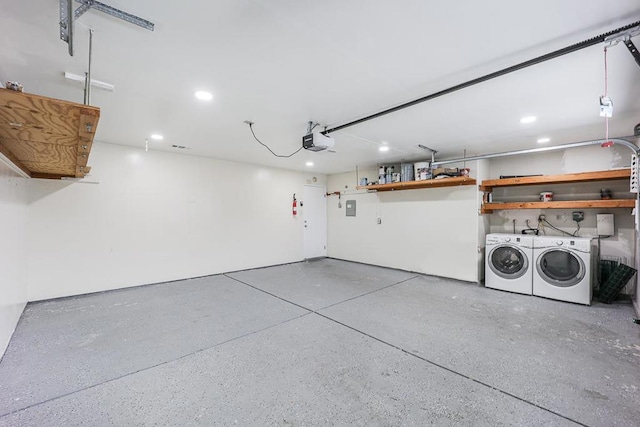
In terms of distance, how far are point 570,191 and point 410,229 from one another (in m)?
2.71

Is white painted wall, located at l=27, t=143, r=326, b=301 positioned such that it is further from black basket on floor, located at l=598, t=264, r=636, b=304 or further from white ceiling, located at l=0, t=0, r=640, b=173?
black basket on floor, located at l=598, t=264, r=636, b=304

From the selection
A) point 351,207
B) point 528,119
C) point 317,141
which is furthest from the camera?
point 351,207

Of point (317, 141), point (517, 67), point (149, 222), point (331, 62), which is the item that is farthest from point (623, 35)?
point (149, 222)

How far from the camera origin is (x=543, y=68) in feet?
6.79

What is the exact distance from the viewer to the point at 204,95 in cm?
254

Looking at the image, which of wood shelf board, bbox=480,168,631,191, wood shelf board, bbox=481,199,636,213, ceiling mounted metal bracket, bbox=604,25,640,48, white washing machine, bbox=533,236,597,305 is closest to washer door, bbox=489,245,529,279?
white washing machine, bbox=533,236,597,305

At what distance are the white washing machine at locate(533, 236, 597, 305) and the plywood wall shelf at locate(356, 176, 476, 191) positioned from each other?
4.71 feet

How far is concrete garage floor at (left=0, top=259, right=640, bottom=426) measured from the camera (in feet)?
5.68

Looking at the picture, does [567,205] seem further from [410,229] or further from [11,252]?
[11,252]

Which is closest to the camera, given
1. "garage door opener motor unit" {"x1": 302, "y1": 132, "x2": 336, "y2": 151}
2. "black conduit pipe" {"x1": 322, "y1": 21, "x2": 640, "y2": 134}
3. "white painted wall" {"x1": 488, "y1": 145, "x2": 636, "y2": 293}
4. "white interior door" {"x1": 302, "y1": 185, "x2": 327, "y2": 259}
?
"black conduit pipe" {"x1": 322, "y1": 21, "x2": 640, "y2": 134}

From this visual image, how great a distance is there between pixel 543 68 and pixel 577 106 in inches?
46.5

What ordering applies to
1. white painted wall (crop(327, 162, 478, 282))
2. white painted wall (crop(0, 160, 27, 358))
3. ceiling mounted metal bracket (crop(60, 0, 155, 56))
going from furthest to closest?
white painted wall (crop(327, 162, 478, 282)), white painted wall (crop(0, 160, 27, 358)), ceiling mounted metal bracket (crop(60, 0, 155, 56))

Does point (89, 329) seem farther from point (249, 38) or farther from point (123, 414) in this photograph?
point (249, 38)

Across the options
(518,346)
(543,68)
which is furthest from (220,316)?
(543,68)
